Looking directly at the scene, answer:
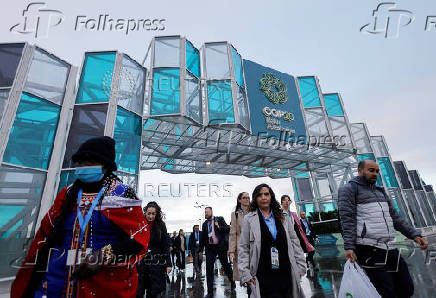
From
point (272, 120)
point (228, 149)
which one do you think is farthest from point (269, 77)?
point (228, 149)

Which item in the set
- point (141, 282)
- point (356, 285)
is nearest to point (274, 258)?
point (356, 285)

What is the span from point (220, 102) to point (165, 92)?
3212 millimetres

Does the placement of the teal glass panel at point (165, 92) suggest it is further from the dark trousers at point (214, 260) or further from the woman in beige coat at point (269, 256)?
the woman in beige coat at point (269, 256)

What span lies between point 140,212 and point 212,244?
453 centimetres

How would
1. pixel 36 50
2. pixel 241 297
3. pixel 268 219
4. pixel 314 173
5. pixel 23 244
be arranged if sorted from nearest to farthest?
pixel 268 219 < pixel 241 297 < pixel 23 244 < pixel 36 50 < pixel 314 173

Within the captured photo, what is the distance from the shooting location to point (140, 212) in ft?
6.25

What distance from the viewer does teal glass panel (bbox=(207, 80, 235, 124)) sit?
1333 cm

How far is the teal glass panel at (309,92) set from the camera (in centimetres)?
1898

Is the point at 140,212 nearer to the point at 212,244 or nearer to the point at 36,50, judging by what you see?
the point at 212,244

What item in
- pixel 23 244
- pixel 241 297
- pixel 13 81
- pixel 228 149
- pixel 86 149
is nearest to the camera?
pixel 86 149

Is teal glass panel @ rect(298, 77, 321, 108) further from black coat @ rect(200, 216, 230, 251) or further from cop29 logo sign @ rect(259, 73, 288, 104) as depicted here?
black coat @ rect(200, 216, 230, 251)

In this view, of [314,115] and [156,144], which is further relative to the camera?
[314,115]

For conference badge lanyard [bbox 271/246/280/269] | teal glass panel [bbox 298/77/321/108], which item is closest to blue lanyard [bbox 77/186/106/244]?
conference badge lanyard [bbox 271/246/280/269]

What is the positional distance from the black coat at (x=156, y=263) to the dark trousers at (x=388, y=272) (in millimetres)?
3028
